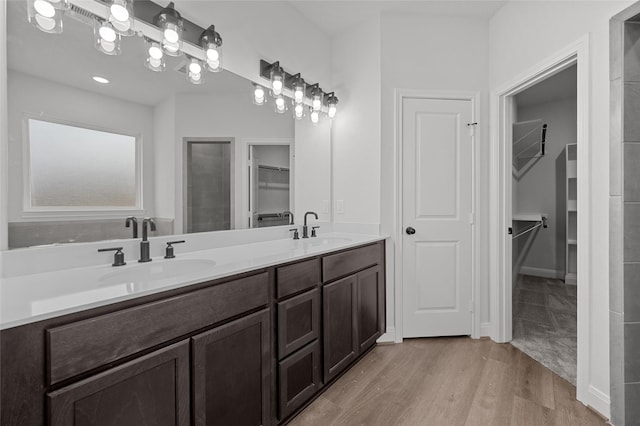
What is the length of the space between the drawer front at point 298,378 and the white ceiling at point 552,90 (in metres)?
3.90

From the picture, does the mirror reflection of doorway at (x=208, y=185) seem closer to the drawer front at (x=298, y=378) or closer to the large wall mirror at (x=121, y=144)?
the large wall mirror at (x=121, y=144)

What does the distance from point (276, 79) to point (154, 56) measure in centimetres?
86

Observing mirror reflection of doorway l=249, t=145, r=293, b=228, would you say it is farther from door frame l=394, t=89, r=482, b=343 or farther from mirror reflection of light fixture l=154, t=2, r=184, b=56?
door frame l=394, t=89, r=482, b=343

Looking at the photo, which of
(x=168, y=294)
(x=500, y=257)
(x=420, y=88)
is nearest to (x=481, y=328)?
A: (x=500, y=257)

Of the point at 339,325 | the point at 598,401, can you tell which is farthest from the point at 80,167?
the point at 598,401

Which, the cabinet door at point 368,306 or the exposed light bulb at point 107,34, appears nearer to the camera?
the exposed light bulb at point 107,34

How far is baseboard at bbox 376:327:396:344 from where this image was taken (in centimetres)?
251

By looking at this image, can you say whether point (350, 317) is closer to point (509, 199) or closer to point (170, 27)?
point (509, 199)

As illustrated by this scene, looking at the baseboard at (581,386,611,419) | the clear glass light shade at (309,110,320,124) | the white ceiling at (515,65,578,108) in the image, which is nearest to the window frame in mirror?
the clear glass light shade at (309,110,320,124)

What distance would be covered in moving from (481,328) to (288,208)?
1.94 m

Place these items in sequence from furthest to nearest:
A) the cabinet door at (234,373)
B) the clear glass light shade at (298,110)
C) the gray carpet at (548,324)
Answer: the clear glass light shade at (298,110)
the gray carpet at (548,324)
the cabinet door at (234,373)

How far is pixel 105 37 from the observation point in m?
1.33

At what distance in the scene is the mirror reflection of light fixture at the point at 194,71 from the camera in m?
1.69

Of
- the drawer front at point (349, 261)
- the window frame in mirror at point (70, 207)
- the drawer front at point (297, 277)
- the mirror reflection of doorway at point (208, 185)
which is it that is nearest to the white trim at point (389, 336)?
the drawer front at point (349, 261)
